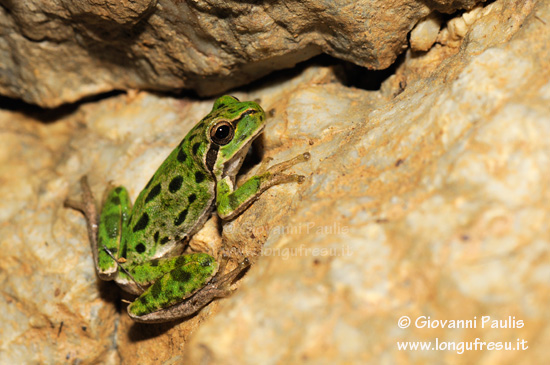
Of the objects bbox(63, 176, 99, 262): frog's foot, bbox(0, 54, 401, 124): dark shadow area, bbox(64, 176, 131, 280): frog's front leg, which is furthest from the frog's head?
bbox(63, 176, 99, 262): frog's foot

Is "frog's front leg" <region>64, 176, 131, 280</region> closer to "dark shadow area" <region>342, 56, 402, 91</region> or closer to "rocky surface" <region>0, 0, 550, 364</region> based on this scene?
"rocky surface" <region>0, 0, 550, 364</region>

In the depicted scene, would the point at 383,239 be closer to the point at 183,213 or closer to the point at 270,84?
the point at 183,213

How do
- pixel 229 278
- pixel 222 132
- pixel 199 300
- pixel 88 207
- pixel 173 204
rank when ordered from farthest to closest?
1. pixel 88 207
2. pixel 173 204
3. pixel 222 132
4. pixel 199 300
5. pixel 229 278

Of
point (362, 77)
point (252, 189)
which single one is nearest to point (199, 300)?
point (252, 189)

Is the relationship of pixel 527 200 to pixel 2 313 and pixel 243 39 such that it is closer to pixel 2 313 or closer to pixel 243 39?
pixel 243 39

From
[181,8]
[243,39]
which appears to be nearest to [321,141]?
[243,39]

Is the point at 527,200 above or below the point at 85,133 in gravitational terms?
above

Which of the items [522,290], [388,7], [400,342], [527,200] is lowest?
[400,342]
